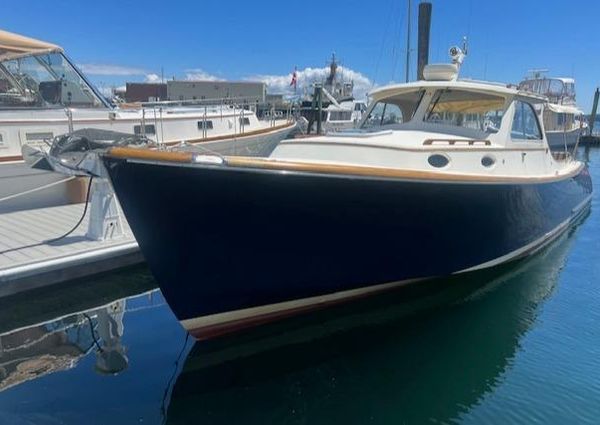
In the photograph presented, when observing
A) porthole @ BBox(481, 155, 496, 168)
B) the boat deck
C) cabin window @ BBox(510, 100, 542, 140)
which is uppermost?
cabin window @ BBox(510, 100, 542, 140)

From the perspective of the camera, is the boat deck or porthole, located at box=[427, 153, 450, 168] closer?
porthole, located at box=[427, 153, 450, 168]

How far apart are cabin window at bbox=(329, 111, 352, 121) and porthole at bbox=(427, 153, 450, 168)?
26089 mm

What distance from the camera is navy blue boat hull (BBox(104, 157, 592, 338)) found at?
15.3ft

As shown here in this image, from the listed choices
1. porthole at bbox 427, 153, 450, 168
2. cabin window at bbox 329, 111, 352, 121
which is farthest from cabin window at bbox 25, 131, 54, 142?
cabin window at bbox 329, 111, 352, 121

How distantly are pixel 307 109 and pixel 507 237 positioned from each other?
26.0 meters

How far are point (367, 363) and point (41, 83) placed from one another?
32.2ft

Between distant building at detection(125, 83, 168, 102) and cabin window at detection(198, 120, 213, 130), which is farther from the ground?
distant building at detection(125, 83, 168, 102)

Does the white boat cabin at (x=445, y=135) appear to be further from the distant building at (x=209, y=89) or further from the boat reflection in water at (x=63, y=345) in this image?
the distant building at (x=209, y=89)

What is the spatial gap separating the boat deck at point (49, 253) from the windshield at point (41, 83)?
339cm

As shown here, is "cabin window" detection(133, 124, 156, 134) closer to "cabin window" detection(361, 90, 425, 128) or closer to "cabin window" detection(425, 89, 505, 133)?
"cabin window" detection(361, 90, 425, 128)

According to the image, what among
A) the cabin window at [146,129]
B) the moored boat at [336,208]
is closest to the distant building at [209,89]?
the cabin window at [146,129]

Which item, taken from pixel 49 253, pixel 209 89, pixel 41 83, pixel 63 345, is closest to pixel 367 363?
pixel 63 345

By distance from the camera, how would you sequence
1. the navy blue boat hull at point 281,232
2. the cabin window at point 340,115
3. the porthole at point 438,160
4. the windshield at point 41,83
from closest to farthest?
1. the navy blue boat hull at point 281,232
2. the porthole at point 438,160
3. the windshield at point 41,83
4. the cabin window at point 340,115

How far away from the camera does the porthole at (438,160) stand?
6074 millimetres
